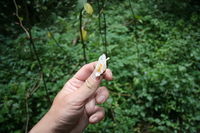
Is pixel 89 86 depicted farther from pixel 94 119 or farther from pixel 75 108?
pixel 94 119

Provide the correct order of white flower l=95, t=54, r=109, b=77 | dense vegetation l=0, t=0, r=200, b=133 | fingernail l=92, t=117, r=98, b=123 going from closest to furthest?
white flower l=95, t=54, r=109, b=77, fingernail l=92, t=117, r=98, b=123, dense vegetation l=0, t=0, r=200, b=133

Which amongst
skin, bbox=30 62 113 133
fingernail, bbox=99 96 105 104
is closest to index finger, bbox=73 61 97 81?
skin, bbox=30 62 113 133

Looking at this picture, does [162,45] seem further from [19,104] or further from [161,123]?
[19,104]

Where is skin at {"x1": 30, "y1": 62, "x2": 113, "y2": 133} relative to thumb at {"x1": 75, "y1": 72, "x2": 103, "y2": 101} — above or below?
below

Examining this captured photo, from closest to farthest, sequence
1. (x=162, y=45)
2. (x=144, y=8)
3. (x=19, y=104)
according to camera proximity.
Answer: (x=19, y=104), (x=162, y=45), (x=144, y=8)

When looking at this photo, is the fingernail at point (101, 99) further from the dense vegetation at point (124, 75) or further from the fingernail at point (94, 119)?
the dense vegetation at point (124, 75)

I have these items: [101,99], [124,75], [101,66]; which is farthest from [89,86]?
[124,75]

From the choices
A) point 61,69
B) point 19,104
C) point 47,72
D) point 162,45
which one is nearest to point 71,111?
point 19,104

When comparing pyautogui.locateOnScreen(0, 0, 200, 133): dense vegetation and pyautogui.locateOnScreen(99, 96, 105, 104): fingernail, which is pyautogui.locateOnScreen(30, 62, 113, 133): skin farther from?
pyautogui.locateOnScreen(0, 0, 200, 133): dense vegetation

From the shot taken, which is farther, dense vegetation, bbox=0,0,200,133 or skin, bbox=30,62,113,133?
dense vegetation, bbox=0,0,200,133
